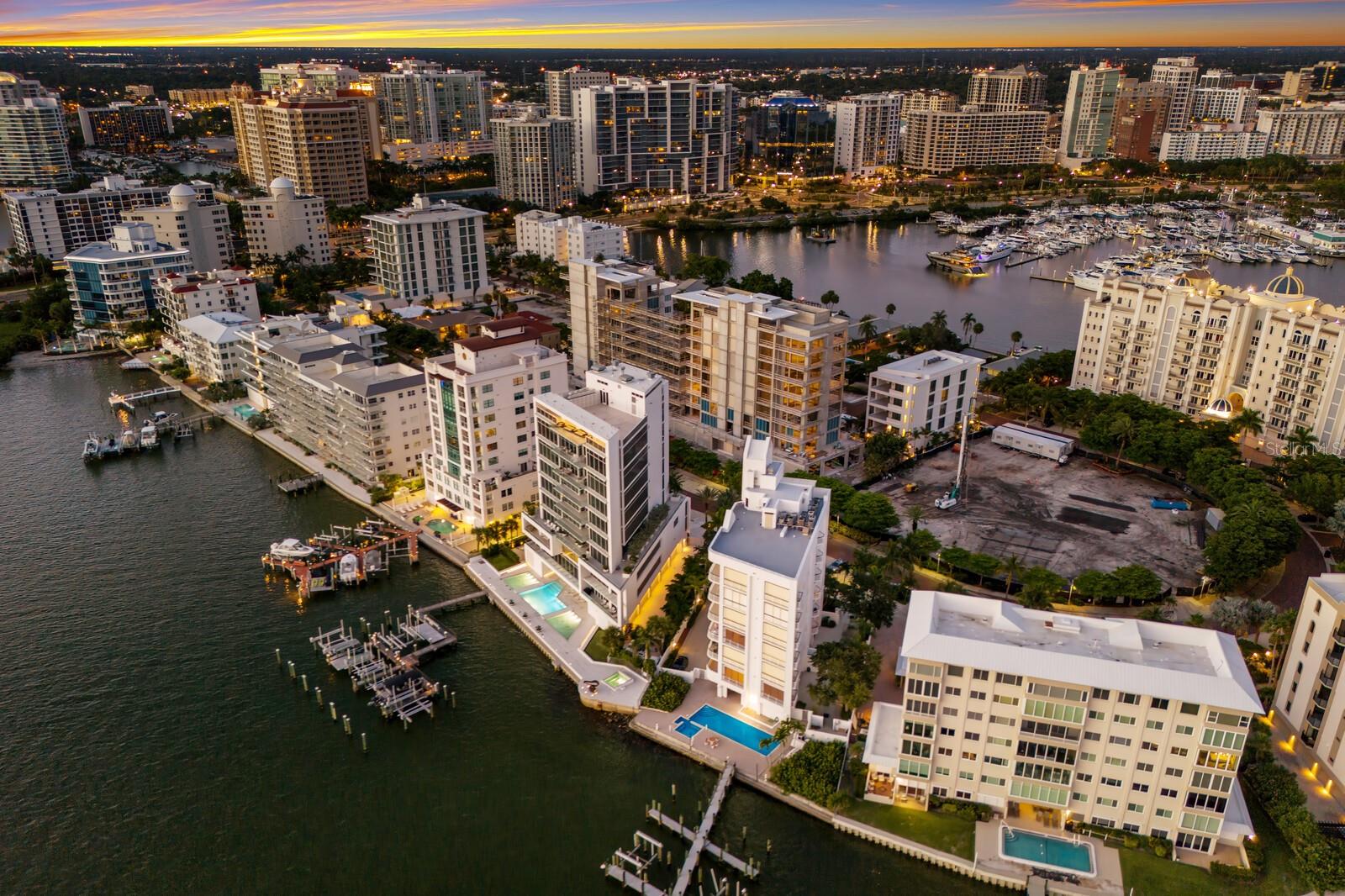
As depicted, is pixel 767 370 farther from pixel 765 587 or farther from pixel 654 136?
pixel 654 136

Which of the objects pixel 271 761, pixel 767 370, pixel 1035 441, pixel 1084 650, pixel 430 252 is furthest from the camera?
pixel 430 252

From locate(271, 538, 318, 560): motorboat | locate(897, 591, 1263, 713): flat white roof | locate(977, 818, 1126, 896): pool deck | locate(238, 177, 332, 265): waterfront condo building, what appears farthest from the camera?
locate(238, 177, 332, 265): waterfront condo building

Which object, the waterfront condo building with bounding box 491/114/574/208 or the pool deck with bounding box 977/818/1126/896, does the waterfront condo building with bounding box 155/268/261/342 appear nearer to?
the waterfront condo building with bounding box 491/114/574/208

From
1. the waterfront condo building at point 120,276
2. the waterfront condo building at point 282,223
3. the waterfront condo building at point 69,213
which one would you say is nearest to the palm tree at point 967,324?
the waterfront condo building at point 120,276

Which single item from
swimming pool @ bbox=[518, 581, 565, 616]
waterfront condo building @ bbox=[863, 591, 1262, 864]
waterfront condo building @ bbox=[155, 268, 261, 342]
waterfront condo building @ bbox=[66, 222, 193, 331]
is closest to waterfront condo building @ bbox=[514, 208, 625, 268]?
waterfront condo building @ bbox=[155, 268, 261, 342]

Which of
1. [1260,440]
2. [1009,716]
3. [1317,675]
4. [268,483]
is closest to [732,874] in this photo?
[1009,716]

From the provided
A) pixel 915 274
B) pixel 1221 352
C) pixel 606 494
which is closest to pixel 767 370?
pixel 606 494
